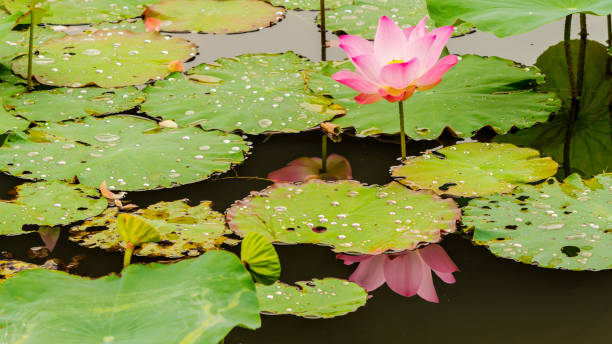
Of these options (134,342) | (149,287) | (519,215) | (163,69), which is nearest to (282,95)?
(163,69)

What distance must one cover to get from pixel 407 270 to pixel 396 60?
1.88 ft

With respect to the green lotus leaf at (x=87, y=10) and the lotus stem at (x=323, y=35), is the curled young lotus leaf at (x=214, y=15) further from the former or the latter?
the lotus stem at (x=323, y=35)

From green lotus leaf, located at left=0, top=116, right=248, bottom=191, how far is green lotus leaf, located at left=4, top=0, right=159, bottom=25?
3.40 ft

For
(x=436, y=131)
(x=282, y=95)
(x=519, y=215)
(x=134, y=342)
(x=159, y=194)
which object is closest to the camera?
(x=134, y=342)

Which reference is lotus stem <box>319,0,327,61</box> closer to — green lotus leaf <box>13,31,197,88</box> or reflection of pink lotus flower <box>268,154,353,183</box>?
green lotus leaf <box>13,31,197,88</box>

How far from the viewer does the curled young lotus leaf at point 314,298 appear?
148 centimetres

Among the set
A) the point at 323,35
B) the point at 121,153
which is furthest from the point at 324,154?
the point at 323,35

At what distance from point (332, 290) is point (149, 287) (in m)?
0.38

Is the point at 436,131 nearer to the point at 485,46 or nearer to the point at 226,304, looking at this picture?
the point at 485,46

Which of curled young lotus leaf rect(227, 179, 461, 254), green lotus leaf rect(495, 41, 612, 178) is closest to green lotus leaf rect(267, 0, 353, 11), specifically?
green lotus leaf rect(495, 41, 612, 178)

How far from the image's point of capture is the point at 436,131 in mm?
2207

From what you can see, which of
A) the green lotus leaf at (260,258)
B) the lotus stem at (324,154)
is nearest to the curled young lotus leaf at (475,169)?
the lotus stem at (324,154)

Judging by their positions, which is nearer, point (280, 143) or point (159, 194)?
point (159, 194)

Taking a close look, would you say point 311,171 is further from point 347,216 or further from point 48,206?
point 48,206
